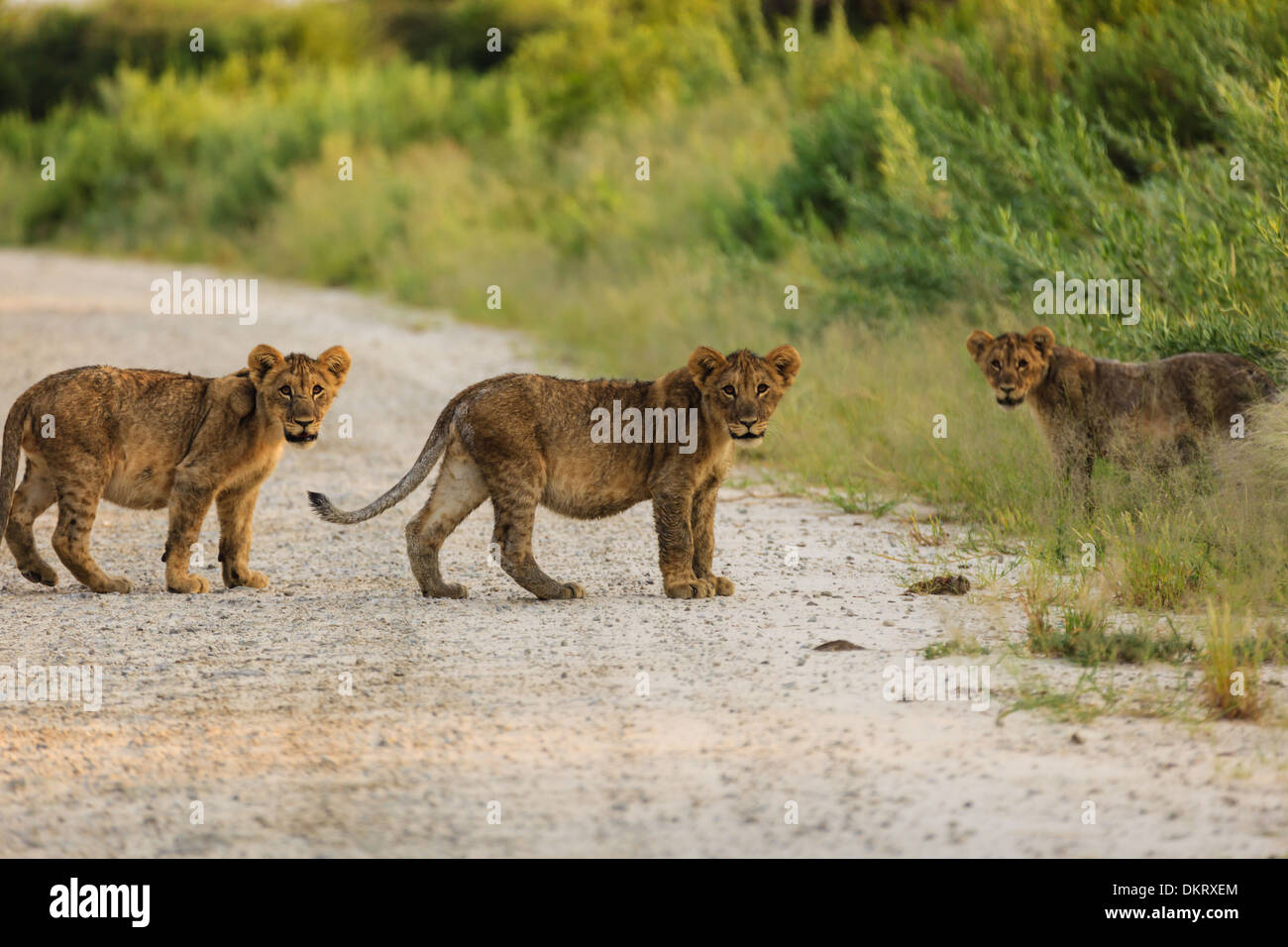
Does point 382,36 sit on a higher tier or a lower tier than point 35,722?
higher

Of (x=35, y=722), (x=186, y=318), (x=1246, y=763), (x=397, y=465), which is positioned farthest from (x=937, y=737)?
(x=186, y=318)

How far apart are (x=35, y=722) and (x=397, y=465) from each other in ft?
18.0

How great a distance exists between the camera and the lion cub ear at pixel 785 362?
23.1 ft

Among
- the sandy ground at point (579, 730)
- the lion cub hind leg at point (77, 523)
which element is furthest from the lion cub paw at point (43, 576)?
the lion cub hind leg at point (77, 523)

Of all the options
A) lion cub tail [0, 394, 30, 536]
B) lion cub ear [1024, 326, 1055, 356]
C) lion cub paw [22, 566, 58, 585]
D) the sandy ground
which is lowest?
the sandy ground

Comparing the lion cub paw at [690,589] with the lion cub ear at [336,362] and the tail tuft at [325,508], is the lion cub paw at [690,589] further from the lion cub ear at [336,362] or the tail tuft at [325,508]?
the lion cub ear at [336,362]

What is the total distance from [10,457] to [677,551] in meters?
2.92

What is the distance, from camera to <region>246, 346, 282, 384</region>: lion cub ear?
7.23m

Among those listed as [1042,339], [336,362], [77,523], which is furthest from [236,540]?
[1042,339]

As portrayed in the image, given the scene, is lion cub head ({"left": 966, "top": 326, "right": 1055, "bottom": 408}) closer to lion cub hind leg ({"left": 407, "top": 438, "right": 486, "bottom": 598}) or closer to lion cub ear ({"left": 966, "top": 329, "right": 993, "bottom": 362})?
lion cub ear ({"left": 966, "top": 329, "right": 993, "bottom": 362})

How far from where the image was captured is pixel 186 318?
18703 millimetres

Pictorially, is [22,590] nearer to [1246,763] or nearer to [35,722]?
[35,722]

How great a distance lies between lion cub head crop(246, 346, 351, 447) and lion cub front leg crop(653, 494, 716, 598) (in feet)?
4.94

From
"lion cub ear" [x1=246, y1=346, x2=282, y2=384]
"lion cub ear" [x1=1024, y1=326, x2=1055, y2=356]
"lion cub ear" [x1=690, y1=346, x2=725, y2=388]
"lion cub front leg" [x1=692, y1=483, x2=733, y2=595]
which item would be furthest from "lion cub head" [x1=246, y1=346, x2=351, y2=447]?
"lion cub ear" [x1=1024, y1=326, x2=1055, y2=356]
